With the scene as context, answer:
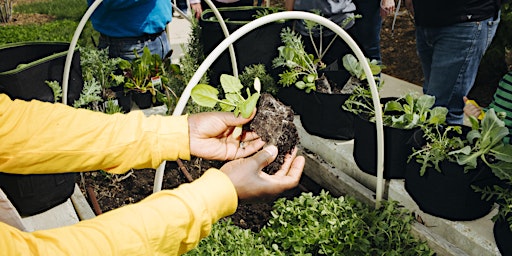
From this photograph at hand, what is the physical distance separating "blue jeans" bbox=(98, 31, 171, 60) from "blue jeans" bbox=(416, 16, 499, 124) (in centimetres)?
171

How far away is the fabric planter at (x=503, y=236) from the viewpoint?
150cm

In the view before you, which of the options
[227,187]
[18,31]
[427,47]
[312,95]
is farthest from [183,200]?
[18,31]

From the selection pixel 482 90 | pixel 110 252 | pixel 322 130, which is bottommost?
pixel 482 90

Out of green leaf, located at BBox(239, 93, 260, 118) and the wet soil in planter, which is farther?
the wet soil in planter

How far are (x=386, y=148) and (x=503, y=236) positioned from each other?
0.59 metres

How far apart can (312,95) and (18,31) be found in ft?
18.3

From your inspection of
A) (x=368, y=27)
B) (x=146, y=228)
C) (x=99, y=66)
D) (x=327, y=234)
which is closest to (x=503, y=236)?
(x=327, y=234)

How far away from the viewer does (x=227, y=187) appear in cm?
111

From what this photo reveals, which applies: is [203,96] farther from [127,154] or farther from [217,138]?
[127,154]

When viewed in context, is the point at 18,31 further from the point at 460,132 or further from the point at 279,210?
the point at 460,132

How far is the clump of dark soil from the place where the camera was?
1522 mm

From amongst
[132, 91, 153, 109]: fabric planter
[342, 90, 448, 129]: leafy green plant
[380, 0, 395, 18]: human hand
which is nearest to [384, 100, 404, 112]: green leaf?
[342, 90, 448, 129]: leafy green plant

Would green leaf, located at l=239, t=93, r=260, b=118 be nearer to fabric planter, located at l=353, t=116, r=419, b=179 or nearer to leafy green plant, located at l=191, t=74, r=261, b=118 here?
leafy green plant, located at l=191, t=74, r=261, b=118

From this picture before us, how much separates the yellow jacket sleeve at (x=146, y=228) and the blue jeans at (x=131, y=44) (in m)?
2.07
